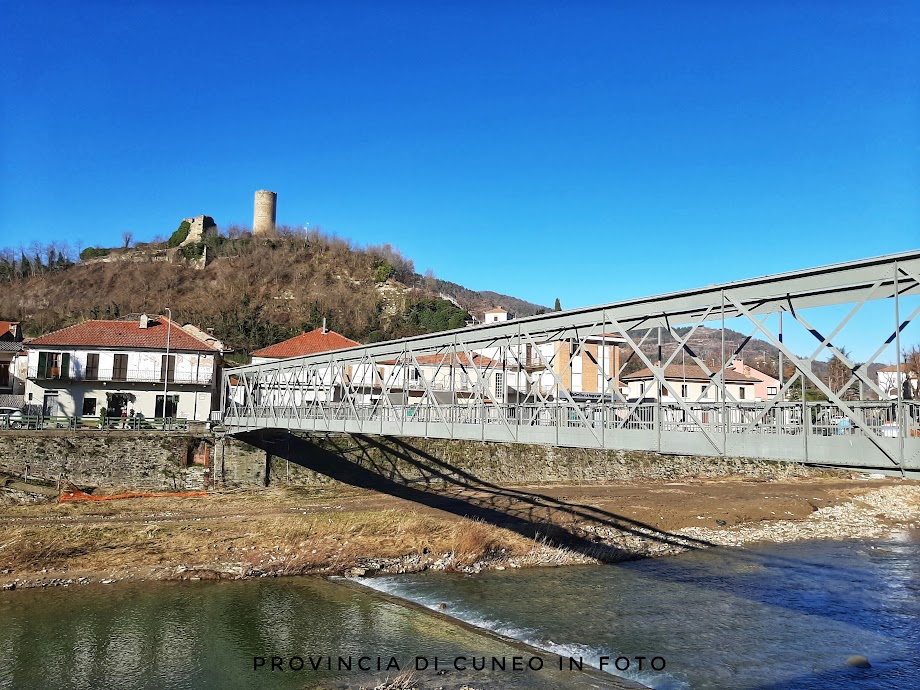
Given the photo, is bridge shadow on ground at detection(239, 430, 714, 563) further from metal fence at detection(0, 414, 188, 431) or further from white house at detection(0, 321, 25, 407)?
white house at detection(0, 321, 25, 407)

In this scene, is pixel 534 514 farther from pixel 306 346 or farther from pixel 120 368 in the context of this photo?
pixel 306 346

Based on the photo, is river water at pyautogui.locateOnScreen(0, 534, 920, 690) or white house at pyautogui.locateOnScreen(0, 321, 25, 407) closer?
river water at pyautogui.locateOnScreen(0, 534, 920, 690)

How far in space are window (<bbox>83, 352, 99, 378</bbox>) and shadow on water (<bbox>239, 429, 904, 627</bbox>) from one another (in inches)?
545

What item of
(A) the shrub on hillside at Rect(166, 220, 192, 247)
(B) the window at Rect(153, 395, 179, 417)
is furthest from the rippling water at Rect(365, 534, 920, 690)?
(A) the shrub on hillside at Rect(166, 220, 192, 247)

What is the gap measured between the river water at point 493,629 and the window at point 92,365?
24.7 metres

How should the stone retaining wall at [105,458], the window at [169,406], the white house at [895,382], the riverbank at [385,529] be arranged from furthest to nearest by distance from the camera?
the window at [169,406]
the stone retaining wall at [105,458]
the riverbank at [385,529]
the white house at [895,382]

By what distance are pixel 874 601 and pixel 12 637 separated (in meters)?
25.7

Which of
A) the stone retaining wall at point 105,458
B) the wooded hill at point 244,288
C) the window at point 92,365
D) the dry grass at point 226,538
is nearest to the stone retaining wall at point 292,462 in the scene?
the stone retaining wall at point 105,458

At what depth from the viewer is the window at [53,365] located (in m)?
42.8

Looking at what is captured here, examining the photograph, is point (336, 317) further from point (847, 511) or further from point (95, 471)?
point (847, 511)

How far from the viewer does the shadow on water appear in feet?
76.5

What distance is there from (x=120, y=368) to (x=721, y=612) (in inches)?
1533

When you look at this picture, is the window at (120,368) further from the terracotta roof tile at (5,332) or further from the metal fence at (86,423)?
the terracotta roof tile at (5,332)

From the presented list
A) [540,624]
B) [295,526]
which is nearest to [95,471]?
[295,526]
